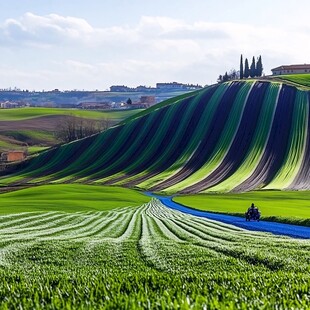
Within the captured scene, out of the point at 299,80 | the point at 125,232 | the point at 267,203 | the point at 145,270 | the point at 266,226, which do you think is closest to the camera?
the point at 145,270

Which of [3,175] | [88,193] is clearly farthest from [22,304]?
[3,175]

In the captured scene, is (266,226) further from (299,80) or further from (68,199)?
(299,80)

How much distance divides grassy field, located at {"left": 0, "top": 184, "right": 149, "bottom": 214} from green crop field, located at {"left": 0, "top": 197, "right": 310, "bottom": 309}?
20.1m

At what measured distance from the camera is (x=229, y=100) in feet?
495

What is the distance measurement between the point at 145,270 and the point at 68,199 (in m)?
62.2

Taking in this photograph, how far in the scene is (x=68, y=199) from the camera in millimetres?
81938

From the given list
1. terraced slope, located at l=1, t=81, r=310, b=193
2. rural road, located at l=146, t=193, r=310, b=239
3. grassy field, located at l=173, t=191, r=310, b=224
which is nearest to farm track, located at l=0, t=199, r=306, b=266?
rural road, located at l=146, t=193, r=310, b=239

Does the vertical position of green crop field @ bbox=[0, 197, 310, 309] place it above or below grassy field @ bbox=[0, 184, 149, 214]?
above

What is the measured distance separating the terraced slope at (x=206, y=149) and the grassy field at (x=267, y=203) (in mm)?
8299

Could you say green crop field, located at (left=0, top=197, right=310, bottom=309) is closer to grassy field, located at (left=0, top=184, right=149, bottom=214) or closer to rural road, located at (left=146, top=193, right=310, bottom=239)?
rural road, located at (left=146, top=193, right=310, bottom=239)

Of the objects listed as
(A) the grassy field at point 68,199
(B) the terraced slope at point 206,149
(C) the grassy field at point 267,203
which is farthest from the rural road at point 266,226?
(B) the terraced slope at point 206,149

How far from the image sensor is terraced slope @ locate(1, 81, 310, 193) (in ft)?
369

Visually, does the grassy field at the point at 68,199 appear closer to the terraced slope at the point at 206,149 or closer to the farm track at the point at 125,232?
the farm track at the point at 125,232

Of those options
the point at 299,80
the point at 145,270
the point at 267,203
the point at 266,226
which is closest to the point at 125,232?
the point at 266,226
